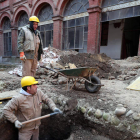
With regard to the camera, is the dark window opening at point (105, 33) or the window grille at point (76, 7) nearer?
the window grille at point (76, 7)

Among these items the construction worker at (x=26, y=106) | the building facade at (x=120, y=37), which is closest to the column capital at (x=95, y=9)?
the building facade at (x=120, y=37)

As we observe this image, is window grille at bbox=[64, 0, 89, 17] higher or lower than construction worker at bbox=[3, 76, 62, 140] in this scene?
higher

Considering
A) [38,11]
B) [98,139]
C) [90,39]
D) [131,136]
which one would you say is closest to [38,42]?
[98,139]

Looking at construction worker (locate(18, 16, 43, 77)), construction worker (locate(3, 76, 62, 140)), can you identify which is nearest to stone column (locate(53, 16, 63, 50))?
construction worker (locate(18, 16, 43, 77))

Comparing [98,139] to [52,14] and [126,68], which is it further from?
[52,14]

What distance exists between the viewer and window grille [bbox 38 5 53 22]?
1089cm

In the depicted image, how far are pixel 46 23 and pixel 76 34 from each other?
363 cm

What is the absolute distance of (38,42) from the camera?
335 cm

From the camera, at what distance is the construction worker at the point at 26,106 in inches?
80.0

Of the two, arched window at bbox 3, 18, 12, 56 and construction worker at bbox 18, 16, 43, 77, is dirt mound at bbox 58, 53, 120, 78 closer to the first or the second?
construction worker at bbox 18, 16, 43, 77

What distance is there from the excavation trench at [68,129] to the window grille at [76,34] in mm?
6589

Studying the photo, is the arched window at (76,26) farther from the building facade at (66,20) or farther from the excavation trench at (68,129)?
the excavation trench at (68,129)

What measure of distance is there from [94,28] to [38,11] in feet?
21.9

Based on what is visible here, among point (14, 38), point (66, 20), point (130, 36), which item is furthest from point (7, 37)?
point (130, 36)
